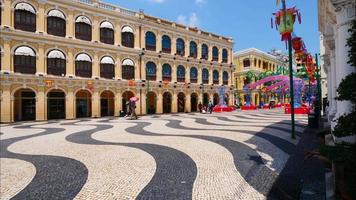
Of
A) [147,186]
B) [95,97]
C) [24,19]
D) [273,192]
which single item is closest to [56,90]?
[95,97]

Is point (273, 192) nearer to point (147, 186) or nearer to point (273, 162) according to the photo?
point (273, 162)

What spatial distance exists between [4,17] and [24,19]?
165 cm

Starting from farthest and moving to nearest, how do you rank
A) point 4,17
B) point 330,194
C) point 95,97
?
point 95,97, point 4,17, point 330,194

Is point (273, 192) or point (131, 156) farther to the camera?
point (131, 156)

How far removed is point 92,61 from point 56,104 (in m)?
6.09

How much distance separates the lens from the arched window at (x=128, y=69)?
97.4ft

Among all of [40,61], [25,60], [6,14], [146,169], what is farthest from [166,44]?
[146,169]

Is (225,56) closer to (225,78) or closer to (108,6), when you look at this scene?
(225,78)

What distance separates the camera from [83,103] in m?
28.1

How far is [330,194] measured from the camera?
4.45 m

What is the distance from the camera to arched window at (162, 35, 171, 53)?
33344mm

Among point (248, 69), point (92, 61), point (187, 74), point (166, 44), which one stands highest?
point (166, 44)

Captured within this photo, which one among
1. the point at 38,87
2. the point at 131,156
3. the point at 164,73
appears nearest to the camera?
the point at 131,156

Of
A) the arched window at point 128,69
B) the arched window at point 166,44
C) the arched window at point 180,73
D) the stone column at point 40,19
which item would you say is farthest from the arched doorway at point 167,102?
the stone column at point 40,19
